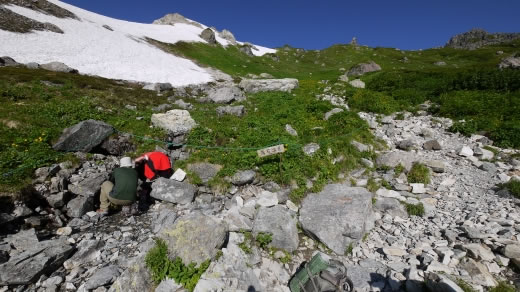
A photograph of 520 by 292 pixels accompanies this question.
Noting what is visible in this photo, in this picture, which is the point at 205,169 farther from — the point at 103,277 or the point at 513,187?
the point at 513,187

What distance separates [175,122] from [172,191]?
5453mm

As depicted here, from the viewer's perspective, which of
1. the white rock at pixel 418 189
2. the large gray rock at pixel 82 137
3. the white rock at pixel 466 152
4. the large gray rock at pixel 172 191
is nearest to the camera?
the large gray rock at pixel 172 191

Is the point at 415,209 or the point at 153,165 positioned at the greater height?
the point at 415,209

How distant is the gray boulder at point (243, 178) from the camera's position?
30.9 ft

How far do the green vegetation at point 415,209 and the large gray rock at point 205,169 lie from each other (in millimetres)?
6969

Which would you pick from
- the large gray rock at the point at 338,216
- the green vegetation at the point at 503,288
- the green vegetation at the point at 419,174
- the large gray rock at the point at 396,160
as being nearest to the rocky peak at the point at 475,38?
the large gray rock at the point at 396,160

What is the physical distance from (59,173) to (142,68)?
3494cm

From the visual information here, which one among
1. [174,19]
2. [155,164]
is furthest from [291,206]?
[174,19]

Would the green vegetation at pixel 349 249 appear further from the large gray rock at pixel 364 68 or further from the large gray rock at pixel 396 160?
the large gray rock at pixel 364 68

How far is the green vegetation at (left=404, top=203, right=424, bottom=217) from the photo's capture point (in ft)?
26.6

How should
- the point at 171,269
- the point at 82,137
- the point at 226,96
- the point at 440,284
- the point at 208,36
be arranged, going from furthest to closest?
1. the point at 208,36
2. the point at 226,96
3. the point at 82,137
4. the point at 171,269
5. the point at 440,284

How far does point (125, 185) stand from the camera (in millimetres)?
8242

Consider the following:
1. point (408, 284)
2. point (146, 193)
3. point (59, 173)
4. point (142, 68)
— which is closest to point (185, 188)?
point (146, 193)

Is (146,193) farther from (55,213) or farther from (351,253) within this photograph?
(351,253)
